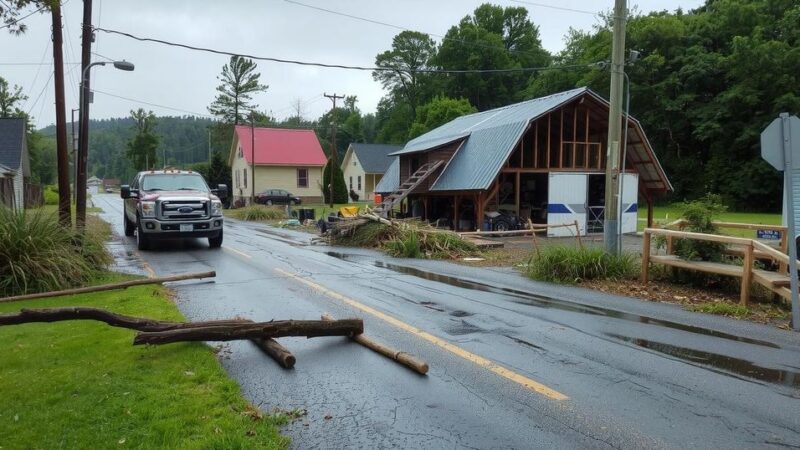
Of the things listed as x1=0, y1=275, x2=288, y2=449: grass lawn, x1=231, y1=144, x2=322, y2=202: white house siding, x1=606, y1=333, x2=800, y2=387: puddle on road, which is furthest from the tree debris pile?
x1=231, y1=144, x2=322, y2=202: white house siding

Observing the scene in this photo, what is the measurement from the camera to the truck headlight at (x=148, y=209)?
15.3m

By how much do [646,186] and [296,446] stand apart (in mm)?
25363

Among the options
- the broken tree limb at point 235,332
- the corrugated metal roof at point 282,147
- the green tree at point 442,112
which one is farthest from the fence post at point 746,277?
the green tree at point 442,112

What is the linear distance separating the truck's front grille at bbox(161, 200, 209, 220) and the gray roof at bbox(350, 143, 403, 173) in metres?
43.8

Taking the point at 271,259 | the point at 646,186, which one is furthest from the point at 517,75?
the point at 271,259

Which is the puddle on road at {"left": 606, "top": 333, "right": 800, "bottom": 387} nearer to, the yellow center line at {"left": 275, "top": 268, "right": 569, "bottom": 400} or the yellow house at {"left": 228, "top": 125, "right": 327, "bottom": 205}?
the yellow center line at {"left": 275, "top": 268, "right": 569, "bottom": 400}

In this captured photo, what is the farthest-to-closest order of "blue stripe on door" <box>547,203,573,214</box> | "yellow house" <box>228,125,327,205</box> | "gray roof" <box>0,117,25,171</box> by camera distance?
1. "yellow house" <box>228,125,327,205</box>
2. "gray roof" <box>0,117,25,171</box>
3. "blue stripe on door" <box>547,203,573,214</box>

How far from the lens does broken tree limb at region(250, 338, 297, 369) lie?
540cm

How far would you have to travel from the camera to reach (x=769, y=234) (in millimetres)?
11164

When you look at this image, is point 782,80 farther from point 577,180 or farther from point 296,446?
point 296,446


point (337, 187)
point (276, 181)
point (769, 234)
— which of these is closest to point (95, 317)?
point (769, 234)

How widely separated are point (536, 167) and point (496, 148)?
2.57m


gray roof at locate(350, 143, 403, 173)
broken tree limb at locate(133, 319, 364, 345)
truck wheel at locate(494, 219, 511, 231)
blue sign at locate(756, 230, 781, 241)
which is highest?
gray roof at locate(350, 143, 403, 173)

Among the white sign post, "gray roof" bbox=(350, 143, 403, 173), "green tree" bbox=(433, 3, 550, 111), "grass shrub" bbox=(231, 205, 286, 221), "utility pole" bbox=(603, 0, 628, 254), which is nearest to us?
the white sign post
